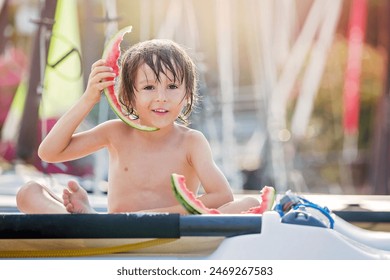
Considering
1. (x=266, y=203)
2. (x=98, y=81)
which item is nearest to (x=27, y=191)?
(x=98, y=81)

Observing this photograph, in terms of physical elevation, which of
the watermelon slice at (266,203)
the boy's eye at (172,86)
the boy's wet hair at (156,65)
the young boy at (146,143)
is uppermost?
the boy's wet hair at (156,65)

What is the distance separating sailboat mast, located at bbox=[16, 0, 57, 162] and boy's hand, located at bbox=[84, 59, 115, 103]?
1.69m

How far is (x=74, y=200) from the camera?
1.71m

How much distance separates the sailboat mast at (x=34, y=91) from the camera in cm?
345

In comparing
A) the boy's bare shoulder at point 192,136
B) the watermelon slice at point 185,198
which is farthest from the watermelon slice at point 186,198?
the boy's bare shoulder at point 192,136

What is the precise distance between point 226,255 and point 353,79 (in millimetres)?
2475

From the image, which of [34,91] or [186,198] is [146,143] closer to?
[186,198]

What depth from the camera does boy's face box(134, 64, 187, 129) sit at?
181 centimetres

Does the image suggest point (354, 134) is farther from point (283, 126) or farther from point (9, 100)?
point (9, 100)

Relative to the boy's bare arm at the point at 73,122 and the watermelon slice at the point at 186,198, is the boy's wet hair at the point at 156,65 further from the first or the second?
the watermelon slice at the point at 186,198

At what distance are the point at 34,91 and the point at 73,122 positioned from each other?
180 cm

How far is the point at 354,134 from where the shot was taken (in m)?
3.97

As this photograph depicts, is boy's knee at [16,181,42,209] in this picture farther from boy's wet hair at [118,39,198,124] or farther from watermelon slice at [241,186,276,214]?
watermelon slice at [241,186,276,214]

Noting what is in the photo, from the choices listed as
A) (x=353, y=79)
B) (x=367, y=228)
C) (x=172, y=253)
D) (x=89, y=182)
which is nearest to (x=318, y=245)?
(x=172, y=253)
